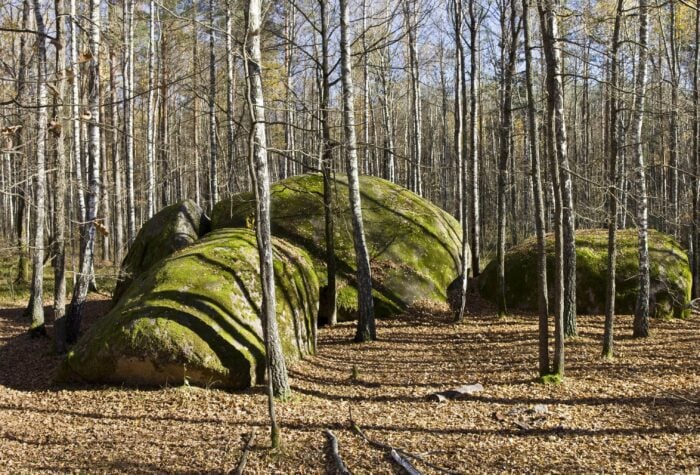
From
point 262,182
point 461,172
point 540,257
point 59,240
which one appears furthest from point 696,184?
point 59,240

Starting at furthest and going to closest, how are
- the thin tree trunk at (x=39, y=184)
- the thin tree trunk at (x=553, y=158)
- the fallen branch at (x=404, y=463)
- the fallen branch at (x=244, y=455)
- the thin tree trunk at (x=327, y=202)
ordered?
1. the thin tree trunk at (x=327, y=202)
2. the thin tree trunk at (x=39, y=184)
3. the thin tree trunk at (x=553, y=158)
4. the fallen branch at (x=244, y=455)
5. the fallen branch at (x=404, y=463)

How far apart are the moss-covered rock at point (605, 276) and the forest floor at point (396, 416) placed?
2611mm

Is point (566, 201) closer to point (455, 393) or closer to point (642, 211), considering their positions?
point (642, 211)

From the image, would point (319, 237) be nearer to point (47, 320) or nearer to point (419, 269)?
point (419, 269)

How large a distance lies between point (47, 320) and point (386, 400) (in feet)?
34.8

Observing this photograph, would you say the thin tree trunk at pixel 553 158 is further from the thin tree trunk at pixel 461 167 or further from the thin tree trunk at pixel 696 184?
the thin tree trunk at pixel 696 184

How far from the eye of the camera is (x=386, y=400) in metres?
7.57

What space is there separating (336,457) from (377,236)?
9370mm

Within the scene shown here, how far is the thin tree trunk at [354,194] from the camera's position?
10516 millimetres

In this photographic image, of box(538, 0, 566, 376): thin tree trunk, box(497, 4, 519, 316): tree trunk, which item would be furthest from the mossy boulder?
box(497, 4, 519, 316): tree trunk

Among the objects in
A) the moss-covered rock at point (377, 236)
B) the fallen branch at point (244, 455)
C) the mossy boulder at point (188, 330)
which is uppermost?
the moss-covered rock at point (377, 236)

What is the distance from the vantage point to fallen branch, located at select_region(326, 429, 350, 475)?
17.2ft

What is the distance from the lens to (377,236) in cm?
1455

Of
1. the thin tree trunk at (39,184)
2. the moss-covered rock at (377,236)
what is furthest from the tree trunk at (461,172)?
the thin tree trunk at (39,184)
